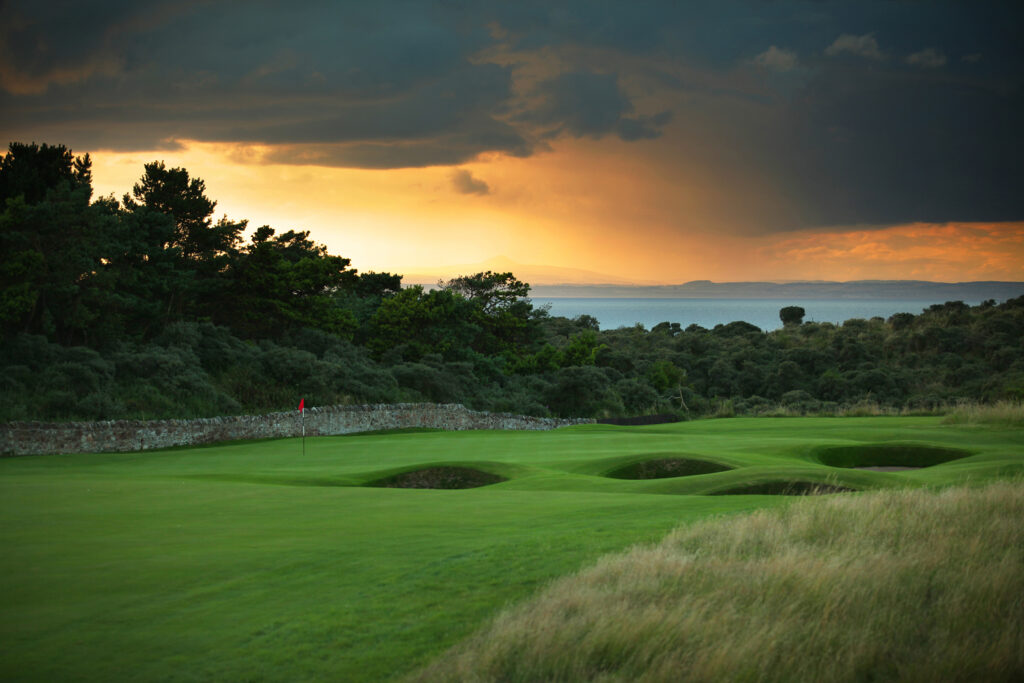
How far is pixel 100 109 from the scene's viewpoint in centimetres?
3844

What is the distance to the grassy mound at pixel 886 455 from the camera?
714 inches

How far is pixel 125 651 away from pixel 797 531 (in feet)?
19.9

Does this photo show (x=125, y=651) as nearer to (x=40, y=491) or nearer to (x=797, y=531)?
(x=797, y=531)

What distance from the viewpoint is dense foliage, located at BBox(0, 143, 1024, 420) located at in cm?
3073

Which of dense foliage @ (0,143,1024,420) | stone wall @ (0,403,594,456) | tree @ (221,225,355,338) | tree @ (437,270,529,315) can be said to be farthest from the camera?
tree @ (437,270,529,315)

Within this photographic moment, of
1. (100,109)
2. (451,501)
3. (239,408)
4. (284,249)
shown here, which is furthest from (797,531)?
(284,249)

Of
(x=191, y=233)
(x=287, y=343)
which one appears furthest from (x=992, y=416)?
(x=191, y=233)

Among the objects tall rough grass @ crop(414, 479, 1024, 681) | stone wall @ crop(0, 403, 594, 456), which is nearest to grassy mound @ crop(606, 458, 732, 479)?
tall rough grass @ crop(414, 479, 1024, 681)

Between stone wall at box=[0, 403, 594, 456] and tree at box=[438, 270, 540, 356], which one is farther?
tree at box=[438, 270, 540, 356]

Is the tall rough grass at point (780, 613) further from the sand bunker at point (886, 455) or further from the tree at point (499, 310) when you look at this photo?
the tree at point (499, 310)

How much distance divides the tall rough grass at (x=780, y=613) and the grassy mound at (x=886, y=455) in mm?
11541

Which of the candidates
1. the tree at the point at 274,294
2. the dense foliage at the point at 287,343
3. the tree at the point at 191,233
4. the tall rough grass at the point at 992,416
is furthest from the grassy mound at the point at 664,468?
the tree at the point at 274,294

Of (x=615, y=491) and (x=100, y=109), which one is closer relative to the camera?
(x=615, y=491)

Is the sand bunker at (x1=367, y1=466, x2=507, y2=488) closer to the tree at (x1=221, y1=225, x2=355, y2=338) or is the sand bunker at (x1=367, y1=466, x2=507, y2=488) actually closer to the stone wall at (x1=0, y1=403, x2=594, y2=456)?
the stone wall at (x1=0, y1=403, x2=594, y2=456)
